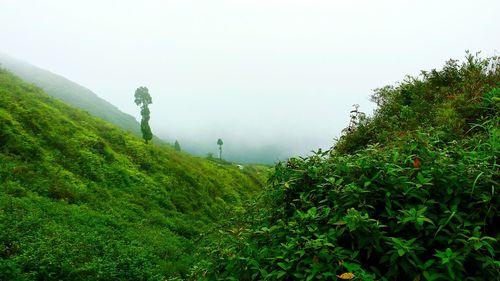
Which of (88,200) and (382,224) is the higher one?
(382,224)

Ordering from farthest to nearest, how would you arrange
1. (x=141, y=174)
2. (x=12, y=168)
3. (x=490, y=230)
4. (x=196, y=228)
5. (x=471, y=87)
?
1. (x=141, y=174)
2. (x=196, y=228)
3. (x=12, y=168)
4. (x=471, y=87)
5. (x=490, y=230)

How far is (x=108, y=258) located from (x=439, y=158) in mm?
11139

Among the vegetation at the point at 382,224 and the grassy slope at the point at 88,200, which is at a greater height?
the vegetation at the point at 382,224

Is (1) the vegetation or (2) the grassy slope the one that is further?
(2) the grassy slope

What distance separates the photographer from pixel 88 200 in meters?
16.9

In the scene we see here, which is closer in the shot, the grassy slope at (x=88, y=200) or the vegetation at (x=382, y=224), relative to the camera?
the vegetation at (x=382, y=224)

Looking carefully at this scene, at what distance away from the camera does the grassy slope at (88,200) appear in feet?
35.4

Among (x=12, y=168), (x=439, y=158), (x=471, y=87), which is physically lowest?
(x=12, y=168)

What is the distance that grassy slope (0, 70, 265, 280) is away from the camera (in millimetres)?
10793

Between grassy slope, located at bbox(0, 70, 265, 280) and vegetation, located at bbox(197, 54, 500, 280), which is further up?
vegetation, located at bbox(197, 54, 500, 280)

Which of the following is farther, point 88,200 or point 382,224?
point 88,200

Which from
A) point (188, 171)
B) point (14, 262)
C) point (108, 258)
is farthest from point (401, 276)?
point (188, 171)

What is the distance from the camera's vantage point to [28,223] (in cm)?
1180

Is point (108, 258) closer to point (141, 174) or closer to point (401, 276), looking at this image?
point (401, 276)
